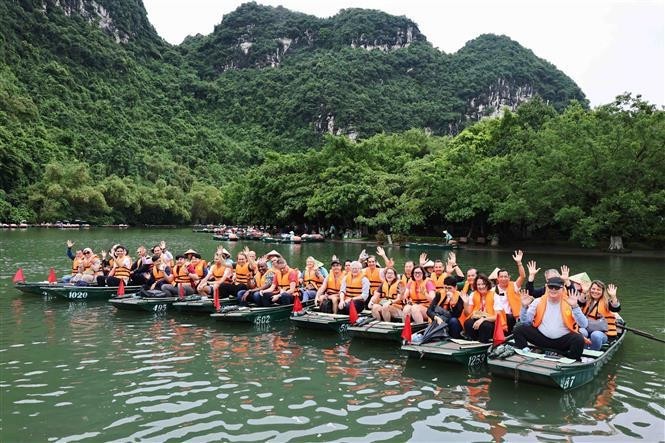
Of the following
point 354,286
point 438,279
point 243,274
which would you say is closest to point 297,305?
point 354,286

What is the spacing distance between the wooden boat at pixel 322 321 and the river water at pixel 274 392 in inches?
10.4

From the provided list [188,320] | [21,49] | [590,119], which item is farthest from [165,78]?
[188,320]

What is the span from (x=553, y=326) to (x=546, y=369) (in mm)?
888

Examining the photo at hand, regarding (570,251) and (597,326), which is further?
(570,251)

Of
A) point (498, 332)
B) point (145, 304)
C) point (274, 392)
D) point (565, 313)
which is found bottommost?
point (274, 392)

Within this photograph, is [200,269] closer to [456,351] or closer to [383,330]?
[383,330]

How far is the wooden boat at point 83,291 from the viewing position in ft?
53.9

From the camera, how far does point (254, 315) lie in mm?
13211

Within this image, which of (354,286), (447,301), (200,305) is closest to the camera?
(447,301)

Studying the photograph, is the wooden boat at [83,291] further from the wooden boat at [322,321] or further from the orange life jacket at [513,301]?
the orange life jacket at [513,301]

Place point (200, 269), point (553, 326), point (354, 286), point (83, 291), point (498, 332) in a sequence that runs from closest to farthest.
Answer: point (553, 326) < point (498, 332) < point (354, 286) < point (200, 269) < point (83, 291)

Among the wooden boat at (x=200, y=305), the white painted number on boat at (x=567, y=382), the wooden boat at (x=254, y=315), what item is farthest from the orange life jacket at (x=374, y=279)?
the white painted number on boat at (x=567, y=382)

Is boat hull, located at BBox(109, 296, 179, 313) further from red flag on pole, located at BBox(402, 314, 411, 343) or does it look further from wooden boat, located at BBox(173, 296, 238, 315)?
red flag on pole, located at BBox(402, 314, 411, 343)

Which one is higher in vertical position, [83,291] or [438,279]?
[438,279]
